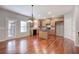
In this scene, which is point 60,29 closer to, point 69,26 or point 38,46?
point 69,26

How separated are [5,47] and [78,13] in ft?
8.56

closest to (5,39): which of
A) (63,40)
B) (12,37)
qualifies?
(12,37)

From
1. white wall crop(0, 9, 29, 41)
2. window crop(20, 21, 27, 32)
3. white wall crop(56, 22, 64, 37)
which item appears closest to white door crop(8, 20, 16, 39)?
white wall crop(0, 9, 29, 41)

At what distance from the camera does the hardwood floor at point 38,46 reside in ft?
10.1

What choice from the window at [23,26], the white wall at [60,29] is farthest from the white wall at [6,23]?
the white wall at [60,29]

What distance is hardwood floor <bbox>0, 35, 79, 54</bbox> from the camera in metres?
3.09

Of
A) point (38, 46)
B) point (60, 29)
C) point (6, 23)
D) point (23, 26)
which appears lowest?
point (38, 46)

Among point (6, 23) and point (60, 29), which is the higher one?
point (6, 23)

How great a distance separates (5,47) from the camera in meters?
3.23

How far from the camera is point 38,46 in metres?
3.28

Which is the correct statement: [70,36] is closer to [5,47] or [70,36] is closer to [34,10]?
[34,10]

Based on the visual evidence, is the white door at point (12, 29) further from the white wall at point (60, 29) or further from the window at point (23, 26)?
the white wall at point (60, 29)

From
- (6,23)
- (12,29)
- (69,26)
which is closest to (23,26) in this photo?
(12,29)
